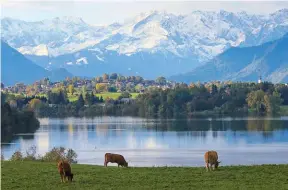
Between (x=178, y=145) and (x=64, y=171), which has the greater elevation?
(x=64, y=171)

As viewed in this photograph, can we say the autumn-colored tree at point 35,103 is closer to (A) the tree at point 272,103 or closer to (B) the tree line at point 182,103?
(B) the tree line at point 182,103

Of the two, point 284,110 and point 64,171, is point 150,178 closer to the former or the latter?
point 64,171

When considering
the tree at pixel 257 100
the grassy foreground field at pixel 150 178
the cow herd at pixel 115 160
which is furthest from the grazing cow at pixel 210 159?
the tree at pixel 257 100

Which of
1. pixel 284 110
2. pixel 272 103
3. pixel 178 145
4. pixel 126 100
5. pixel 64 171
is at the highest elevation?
pixel 126 100

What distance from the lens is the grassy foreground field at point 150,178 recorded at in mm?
19641

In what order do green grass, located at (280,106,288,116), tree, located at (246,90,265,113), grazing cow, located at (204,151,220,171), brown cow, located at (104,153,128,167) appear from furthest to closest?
tree, located at (246,90,265,113), green grass, located at (280,106,288,116), brown cow, located at (104,153,128,167), grazing cow, located at (204,151,220,171)

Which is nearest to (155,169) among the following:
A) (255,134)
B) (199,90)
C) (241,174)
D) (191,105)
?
(241,174)

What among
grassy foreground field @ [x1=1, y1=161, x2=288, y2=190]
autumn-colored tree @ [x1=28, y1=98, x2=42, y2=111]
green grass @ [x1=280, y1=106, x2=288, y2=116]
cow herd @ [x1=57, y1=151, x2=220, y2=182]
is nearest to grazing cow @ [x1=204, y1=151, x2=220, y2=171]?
cow herd @ [x1=57, y1=151, x2=220, y2=182]

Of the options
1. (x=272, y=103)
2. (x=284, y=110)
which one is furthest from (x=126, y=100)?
(x=284, y=110)

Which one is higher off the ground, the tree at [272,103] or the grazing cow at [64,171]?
the tree at [272,103]

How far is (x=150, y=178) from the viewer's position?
21.1 meters

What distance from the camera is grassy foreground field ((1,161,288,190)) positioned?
773 inches

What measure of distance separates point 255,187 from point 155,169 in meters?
5.00

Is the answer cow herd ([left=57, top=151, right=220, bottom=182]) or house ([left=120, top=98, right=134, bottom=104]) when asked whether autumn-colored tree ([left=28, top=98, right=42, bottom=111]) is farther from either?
cow herd ([left=57, top=151, right=220, bottom=182])
